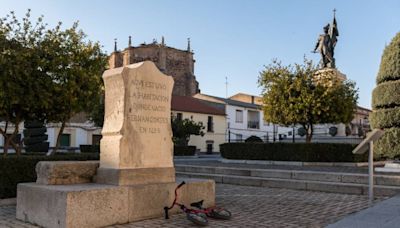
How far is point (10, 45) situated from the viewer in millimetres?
10391

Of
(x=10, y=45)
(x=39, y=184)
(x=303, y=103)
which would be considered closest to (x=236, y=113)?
(x=303, y=103)

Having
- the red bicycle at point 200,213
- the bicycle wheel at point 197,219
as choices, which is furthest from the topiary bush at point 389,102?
the bicycle wheel at point 197,219

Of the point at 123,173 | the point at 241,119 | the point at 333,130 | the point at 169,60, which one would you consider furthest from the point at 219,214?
the point at 169,60

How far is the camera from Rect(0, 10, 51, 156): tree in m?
9.71

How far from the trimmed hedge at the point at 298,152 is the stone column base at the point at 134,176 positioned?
1030cm

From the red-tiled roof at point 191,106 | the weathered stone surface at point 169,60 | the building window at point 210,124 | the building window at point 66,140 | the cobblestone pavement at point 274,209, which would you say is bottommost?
the cobblestone pavement at point 274,209

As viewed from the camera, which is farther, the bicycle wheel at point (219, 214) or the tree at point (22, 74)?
the tree at point (22, 74)

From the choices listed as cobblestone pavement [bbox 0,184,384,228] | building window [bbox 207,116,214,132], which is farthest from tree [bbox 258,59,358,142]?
building window [bbox 207,116,214,132]

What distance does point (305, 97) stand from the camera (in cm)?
1864

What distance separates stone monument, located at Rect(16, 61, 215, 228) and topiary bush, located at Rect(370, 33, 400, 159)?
7.61 m

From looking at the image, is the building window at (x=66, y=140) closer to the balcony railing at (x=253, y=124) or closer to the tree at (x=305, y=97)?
the balcony railing at (x=253, y=124)

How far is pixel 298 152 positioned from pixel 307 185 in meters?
6.04

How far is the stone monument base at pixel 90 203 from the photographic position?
18.2ft

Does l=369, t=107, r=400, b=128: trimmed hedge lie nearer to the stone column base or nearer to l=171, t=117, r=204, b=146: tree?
the stone column base
